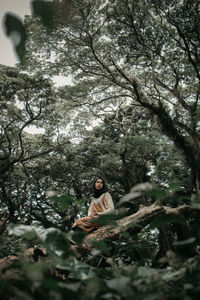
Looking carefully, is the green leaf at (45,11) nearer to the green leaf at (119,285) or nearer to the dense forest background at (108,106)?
the green leaf at (119,285)

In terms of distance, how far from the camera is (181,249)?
960 millimetres

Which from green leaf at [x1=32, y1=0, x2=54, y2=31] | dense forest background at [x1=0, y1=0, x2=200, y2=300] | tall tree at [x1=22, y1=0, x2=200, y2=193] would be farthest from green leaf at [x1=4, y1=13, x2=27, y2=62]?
tall tree at [x1=22, y1=0, x2=200, y2=193]

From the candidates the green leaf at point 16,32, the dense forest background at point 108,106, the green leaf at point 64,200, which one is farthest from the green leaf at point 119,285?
the dense forest background at point 108,106

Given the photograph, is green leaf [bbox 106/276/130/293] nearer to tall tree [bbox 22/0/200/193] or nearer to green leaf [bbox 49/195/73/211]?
green leaf [bbox 49/195/73/211]

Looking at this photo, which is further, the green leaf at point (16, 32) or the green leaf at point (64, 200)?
the green leaf at point (64, 200)

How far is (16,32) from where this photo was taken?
1.82 feet

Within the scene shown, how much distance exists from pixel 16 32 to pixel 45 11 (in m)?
0.12

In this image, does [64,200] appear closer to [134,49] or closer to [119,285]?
[119,285]

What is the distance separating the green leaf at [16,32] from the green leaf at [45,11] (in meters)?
0.07

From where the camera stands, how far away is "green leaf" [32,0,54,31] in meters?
0.60

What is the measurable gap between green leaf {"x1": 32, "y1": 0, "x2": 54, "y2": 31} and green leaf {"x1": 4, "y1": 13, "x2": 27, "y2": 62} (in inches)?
2.7

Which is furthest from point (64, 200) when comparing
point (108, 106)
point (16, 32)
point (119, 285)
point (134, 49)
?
point (108, 106)

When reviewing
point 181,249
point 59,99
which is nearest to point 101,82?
point 59,99

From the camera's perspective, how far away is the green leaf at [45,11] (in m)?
0.60
